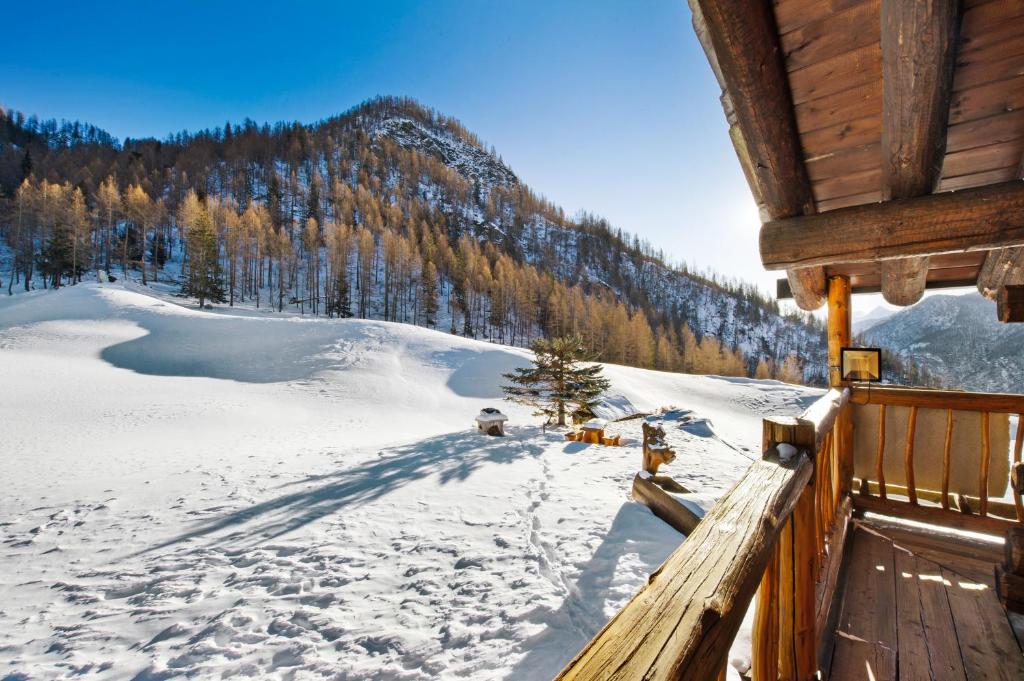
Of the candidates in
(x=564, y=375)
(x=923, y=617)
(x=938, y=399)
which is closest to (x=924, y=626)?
(x=923, y=617)

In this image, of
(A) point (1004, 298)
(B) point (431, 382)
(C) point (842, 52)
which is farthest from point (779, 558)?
(B) point (431, 382)

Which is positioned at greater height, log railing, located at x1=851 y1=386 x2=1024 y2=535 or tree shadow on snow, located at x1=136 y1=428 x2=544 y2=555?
log railing, located at x1=851 y1=386 x2=1024 y2=535

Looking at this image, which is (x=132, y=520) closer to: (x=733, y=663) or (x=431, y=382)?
(x=733, y=663)

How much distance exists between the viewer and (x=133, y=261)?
45250mm

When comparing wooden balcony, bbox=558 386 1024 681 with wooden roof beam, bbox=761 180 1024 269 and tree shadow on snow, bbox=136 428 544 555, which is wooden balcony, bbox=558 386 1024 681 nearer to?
wooden roof beam, bbox=761 180 1024 269

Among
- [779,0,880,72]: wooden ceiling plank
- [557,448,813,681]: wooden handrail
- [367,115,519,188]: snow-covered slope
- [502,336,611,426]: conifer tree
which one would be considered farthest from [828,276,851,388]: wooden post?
[367,115,519,188]: snow-covered slope

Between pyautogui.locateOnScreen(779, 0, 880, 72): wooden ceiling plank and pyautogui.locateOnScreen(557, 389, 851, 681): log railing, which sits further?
pyautogui.locateOnScreen(779, 0, 880, 72): wooden ceiling plank

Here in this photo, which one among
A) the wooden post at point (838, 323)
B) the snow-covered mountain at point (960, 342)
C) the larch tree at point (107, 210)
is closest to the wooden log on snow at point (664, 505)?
the wooden post at point (838, 323)

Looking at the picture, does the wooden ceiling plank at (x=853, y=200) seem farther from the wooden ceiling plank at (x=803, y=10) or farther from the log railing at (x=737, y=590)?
the log railing at (x=737, y=590)

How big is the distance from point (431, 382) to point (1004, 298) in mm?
18157

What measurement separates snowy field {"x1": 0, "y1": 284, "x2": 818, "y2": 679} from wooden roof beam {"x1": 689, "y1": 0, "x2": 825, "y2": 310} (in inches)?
130

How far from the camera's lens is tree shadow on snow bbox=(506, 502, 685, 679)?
277 cm

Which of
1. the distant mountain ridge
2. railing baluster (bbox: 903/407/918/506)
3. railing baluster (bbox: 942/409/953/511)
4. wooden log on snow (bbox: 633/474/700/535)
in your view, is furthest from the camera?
the distant mountain ridge

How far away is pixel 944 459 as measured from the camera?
11.1 feet
